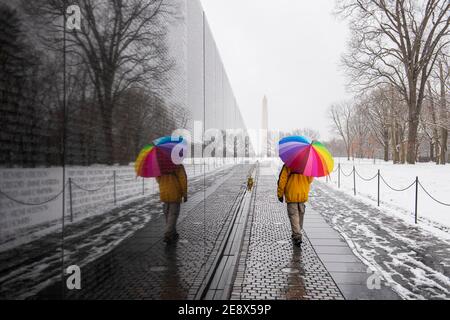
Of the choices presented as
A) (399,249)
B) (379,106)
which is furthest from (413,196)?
(379,106)

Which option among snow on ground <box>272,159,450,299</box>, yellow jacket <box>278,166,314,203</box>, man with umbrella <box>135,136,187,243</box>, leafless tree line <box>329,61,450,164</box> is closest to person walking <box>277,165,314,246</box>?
yellow jacket <box>278,166,314,203</box>

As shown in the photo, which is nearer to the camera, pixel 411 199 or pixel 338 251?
pixel 338 251

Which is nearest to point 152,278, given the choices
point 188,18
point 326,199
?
point 188,18

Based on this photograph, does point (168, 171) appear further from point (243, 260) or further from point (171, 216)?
point (243, 260)

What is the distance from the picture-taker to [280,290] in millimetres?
4996

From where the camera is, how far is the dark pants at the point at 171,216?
4527mm

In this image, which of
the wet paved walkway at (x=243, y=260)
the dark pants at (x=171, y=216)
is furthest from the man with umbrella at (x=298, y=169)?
the dark pants at (x=171, y=216)

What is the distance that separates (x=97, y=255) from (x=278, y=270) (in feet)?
11.7

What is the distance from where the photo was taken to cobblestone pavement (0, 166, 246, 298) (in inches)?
92.4

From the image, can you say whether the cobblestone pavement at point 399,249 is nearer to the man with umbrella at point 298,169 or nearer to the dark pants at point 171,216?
the man with umbrella at point 298,169

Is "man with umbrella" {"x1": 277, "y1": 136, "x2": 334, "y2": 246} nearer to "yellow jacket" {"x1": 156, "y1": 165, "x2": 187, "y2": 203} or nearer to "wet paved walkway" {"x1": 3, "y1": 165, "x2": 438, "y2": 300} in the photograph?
"wet paved walkway" {"x1": 3, "y1": 165, "x2": 438, "y2": 300}

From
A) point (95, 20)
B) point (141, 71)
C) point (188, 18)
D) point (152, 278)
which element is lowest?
point (152, 278)
